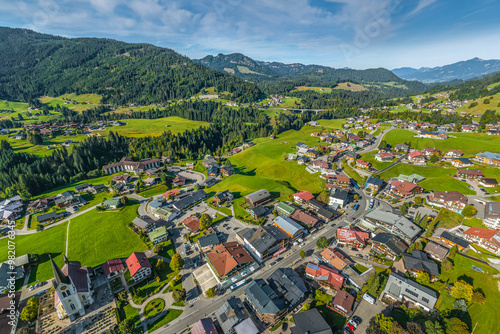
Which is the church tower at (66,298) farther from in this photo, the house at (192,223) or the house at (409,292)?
the house at (409,292)

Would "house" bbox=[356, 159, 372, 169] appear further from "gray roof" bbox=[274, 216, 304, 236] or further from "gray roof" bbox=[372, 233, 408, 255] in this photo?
"gray roof" bbox=[274, 216, 304, 236]

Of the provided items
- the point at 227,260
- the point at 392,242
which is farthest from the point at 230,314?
the point at 392,242

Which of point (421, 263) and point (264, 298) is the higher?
point (264, 298)

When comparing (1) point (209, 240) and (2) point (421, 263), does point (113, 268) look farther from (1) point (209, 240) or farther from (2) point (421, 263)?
(2) point (421, 263)

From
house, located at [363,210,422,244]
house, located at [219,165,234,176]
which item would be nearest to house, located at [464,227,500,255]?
house, located at [363,210,422,244]

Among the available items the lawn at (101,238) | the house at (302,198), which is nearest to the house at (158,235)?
the lawn at (101,238)

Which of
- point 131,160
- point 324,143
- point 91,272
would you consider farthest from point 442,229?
point 131,160
